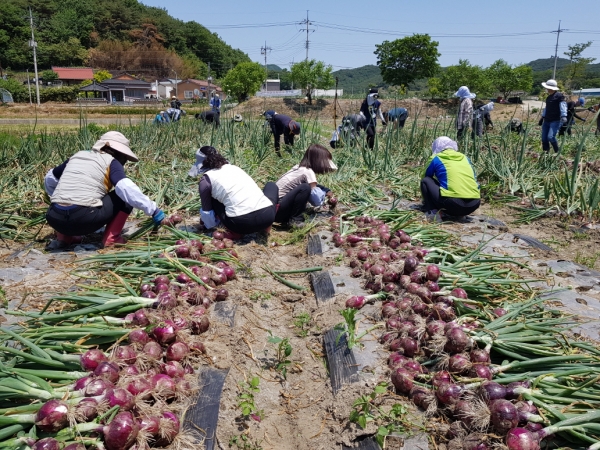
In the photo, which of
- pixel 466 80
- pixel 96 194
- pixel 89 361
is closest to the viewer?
pixel 89 361

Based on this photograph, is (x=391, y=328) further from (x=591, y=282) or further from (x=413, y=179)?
(x=413, y=179)

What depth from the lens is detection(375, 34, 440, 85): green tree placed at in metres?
37.8

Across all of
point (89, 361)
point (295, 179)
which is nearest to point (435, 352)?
point (89, 361)

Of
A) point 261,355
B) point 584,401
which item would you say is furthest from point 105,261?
point 584,401

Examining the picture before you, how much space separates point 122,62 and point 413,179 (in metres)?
83.7

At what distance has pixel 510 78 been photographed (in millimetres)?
39000

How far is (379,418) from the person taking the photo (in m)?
1.71

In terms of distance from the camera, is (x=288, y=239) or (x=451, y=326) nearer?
(x=451, y=326)

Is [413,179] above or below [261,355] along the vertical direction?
above

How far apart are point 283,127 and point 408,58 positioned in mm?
35133

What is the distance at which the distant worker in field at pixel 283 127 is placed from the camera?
7.29 metres

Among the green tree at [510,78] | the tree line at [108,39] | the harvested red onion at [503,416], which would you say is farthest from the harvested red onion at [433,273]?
the tree line at [108,39]

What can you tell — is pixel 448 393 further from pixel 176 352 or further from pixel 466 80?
pixel 466 80

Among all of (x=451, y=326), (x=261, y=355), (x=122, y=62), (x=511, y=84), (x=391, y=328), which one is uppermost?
(x=122, y=62)
